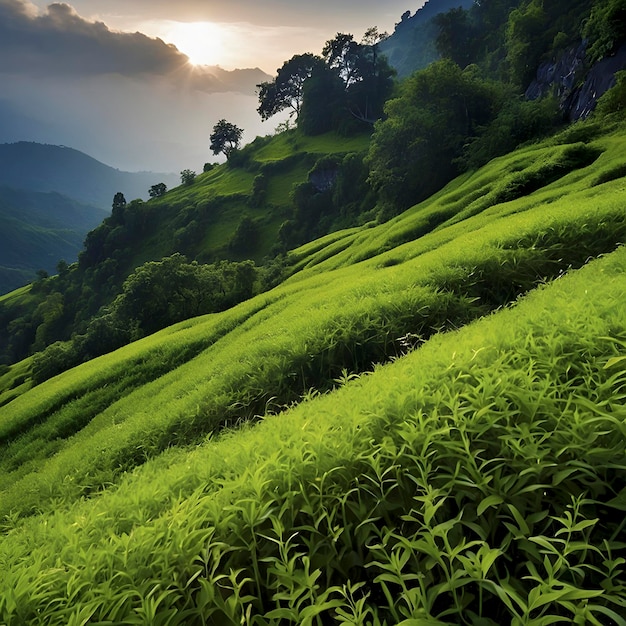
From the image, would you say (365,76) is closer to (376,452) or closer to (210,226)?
(210,226)

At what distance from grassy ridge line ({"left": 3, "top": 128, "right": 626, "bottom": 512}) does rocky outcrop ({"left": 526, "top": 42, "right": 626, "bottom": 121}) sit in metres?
36.6

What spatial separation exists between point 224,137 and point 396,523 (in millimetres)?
154756

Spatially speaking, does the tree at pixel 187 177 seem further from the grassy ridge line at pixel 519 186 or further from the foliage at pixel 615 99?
the foliage at pixel 615 99

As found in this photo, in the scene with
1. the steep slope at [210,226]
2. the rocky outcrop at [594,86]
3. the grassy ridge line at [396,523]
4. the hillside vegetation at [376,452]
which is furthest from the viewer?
the steep slope at [210,226]

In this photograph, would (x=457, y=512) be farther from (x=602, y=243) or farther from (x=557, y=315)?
(x=602, y=243)

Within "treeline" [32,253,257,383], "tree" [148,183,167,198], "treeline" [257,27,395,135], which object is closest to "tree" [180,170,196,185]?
"tree" [148,183,167,198]

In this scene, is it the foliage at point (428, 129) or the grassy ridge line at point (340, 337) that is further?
the foliage at point (428, 129)

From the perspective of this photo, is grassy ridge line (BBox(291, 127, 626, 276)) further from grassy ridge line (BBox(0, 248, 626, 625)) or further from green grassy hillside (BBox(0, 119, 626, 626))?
grassy ridge line (BBox(0, 248, 626, 625))

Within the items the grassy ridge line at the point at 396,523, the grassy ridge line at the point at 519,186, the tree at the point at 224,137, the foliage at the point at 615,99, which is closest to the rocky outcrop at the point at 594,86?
the foliage at the point at 615,99

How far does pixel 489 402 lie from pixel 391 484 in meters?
1.24

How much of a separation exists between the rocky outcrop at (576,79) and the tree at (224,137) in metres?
105

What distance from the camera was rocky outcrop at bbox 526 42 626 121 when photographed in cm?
3747

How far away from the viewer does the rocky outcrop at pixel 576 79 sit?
123ft

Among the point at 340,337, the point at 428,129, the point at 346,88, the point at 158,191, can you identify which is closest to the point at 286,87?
the point at 346,88
